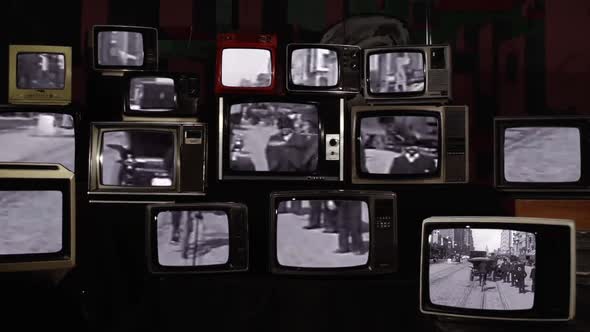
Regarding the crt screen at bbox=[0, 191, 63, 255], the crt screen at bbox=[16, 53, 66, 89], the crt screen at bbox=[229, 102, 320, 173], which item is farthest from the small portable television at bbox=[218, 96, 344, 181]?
the crt screen at bbox=[16, 53, 66, 89]

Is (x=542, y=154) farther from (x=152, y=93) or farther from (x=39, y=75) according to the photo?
(x=39, y=75)

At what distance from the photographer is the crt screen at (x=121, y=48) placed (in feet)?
7.56

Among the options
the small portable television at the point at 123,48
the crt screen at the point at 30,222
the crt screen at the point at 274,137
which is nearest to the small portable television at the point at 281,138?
the crt screen at the point at 274,137

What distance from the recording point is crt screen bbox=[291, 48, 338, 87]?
2.15 meters

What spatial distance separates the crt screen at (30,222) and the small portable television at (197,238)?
12.9 inches

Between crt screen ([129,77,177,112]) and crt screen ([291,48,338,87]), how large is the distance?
1.82 ft

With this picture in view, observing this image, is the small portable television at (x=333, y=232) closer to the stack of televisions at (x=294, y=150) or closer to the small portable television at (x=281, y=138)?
the stack of televisions at (x=294, y=150)

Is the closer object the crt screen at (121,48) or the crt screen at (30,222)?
the crt screen at (30,222)

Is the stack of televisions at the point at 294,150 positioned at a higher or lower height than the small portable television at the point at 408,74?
lower

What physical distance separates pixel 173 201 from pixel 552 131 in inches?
64.1

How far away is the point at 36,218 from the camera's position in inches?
63.3

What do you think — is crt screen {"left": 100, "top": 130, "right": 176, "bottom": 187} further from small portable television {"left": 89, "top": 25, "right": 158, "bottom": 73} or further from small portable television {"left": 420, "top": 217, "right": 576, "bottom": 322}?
small portable television {"left": 420, "top": 217, "right": 576, "bottom": 322}

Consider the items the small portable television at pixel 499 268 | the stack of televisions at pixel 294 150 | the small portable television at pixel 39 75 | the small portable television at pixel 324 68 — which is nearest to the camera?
the small portable television at pixel 499 268

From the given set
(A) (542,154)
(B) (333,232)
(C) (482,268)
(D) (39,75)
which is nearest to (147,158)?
(D) (39,75)
